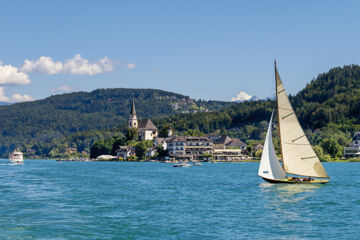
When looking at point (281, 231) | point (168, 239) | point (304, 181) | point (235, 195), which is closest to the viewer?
point (168, 239)

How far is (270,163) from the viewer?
185ft

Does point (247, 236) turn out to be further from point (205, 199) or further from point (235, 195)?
point (235, 195)

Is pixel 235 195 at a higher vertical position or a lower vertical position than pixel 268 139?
lower

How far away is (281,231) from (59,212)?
18.3 metres

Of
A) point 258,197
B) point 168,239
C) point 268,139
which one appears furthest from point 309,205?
point 168,239

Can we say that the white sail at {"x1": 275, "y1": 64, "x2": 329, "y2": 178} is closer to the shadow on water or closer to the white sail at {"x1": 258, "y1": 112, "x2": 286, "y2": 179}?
the white sail at {"x1": 258, "y1": 112, "x2": 286, "y2": 179}

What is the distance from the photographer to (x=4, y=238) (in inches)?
1206

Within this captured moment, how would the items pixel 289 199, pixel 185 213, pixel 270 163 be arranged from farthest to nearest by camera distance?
pixel 270 163
pixel 289 199
pixel 185 213

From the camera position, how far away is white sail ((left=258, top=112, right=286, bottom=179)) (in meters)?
55.5

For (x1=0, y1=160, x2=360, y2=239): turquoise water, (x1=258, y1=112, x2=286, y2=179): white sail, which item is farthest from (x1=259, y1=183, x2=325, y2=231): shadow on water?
(x1=258, y1=112, x2=286, y2=179): white sail

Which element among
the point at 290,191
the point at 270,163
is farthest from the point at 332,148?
the point at 290,191

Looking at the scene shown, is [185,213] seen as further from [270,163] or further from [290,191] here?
[270,163]

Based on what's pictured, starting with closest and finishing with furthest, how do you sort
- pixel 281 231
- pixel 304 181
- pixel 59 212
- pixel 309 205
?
pixel 281 231 → pixel 59 212 → pixel 309 205 → pixel 304 181

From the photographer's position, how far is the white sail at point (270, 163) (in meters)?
55.5
